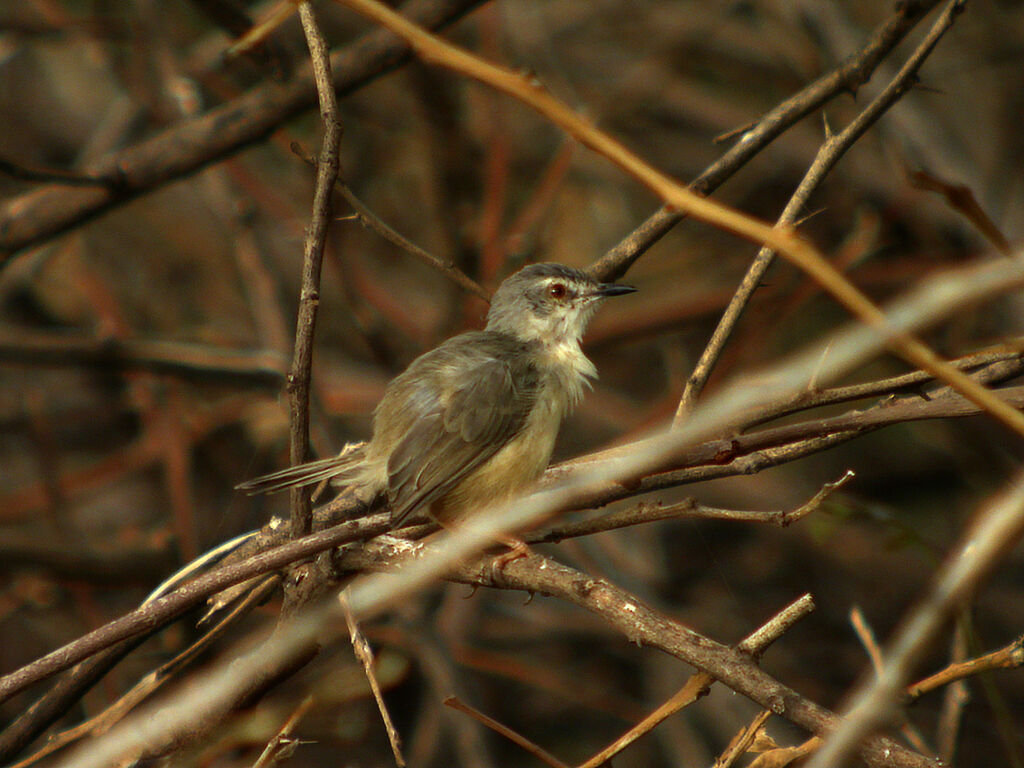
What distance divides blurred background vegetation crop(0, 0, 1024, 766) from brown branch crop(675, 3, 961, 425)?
188 cm

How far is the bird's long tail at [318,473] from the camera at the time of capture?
2934 millimetres

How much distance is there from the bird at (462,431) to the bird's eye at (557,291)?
0.80 ft

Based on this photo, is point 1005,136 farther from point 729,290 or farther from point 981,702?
point 981,702

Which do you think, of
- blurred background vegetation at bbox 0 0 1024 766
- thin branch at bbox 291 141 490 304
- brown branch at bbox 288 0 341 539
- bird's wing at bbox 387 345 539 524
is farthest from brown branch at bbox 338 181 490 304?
blurred background vegetation at bbox 0 0 1024 766

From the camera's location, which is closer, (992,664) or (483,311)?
(992,664)

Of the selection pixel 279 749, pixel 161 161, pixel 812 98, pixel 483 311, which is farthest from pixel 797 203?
pixel 483 311

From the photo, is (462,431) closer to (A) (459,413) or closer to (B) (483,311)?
(A) (459,413)

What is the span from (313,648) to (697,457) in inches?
45.0

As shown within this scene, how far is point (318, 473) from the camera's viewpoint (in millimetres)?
3117

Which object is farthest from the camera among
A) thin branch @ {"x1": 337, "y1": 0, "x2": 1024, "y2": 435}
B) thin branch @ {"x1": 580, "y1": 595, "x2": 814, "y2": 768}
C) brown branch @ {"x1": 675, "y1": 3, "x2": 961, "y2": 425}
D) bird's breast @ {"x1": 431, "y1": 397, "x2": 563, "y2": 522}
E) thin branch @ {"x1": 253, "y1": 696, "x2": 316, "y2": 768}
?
bird's breast @ {"x1": 431, "y1": 397, "x2": 563, "y2": 522}

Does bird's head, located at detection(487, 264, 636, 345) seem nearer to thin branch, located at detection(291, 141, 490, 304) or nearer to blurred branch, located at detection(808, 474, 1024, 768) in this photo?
thin branch, located at detection(291, 141, 490, 304)

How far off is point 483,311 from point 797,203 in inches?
119

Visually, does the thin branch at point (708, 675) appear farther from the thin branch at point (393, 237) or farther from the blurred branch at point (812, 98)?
the thin branch at point (393, 237)

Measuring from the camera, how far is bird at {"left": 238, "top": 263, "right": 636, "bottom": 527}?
131 inches
